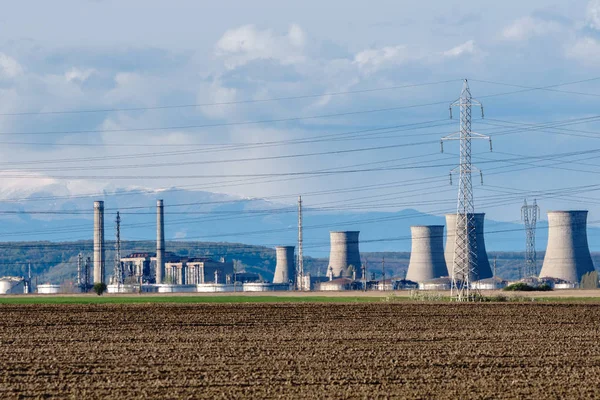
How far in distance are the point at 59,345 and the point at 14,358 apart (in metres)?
2.57

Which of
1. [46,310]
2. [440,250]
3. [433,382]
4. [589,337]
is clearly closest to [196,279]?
[440,250]

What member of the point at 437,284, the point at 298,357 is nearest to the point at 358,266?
the point at 437,284

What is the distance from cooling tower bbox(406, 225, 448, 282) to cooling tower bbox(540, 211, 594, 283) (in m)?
10.5

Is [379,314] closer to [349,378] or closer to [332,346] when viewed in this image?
[332,346]

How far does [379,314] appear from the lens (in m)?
32.9

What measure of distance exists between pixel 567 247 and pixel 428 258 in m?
15.0

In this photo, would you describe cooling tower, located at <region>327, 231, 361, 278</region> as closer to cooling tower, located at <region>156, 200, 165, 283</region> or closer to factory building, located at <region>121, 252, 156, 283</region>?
cooling tower, located at <region>156, 200, 165, 283</region>

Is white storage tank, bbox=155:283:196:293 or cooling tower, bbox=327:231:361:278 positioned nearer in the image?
white storage tank, bbox=155:283:196:293

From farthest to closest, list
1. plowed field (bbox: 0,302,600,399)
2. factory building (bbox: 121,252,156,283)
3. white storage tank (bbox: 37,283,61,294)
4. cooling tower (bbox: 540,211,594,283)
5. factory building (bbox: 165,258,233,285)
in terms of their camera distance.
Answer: factory building (bbox: 165,258,233,285), factory building (bbox: 121,252,156,283), white storage tank (bbox: 37,283,61,294), cooling tower (bbox: 540,211,594,283), plowed field (bbox: 0,302,600,399)

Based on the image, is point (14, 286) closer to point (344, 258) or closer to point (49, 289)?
point (49, 289)

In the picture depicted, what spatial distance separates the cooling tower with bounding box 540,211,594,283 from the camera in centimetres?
8769

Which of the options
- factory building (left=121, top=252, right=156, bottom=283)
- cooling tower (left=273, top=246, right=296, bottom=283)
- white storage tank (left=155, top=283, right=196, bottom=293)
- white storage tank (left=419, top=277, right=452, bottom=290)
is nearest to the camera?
white storage tank (left=419, top=277, right=452, bottom=290)

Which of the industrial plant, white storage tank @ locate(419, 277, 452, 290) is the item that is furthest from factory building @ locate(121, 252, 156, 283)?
white storage tank @ locate(419, 277, 452, 290)

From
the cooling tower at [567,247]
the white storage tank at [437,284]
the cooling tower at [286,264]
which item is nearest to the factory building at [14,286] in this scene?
the cooling tower at [286,264]
